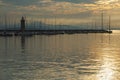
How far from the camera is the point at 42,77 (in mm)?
17000

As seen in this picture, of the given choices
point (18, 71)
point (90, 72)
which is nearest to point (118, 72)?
point (90, 72)

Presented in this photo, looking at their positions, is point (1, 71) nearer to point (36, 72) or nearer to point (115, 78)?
point (36, 72)

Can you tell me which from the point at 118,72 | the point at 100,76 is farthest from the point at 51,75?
the point at 118,72

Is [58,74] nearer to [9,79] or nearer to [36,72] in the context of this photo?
[36,72]

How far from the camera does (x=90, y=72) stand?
1933 cm

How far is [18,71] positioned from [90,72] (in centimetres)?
474

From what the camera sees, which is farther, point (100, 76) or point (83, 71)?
point (83, 71)

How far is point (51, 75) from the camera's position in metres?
17.7

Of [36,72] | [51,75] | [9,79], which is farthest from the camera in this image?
[36,72]

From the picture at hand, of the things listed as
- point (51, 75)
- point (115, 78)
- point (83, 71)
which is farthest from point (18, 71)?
point (115, 78)

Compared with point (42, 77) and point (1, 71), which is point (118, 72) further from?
point (1, 71)

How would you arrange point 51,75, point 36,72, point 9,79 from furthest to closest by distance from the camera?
point 36,72, point 51,75, point 9,79

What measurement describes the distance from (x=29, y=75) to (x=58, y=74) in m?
1.78

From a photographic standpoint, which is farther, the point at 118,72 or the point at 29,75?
the point at 118,72
